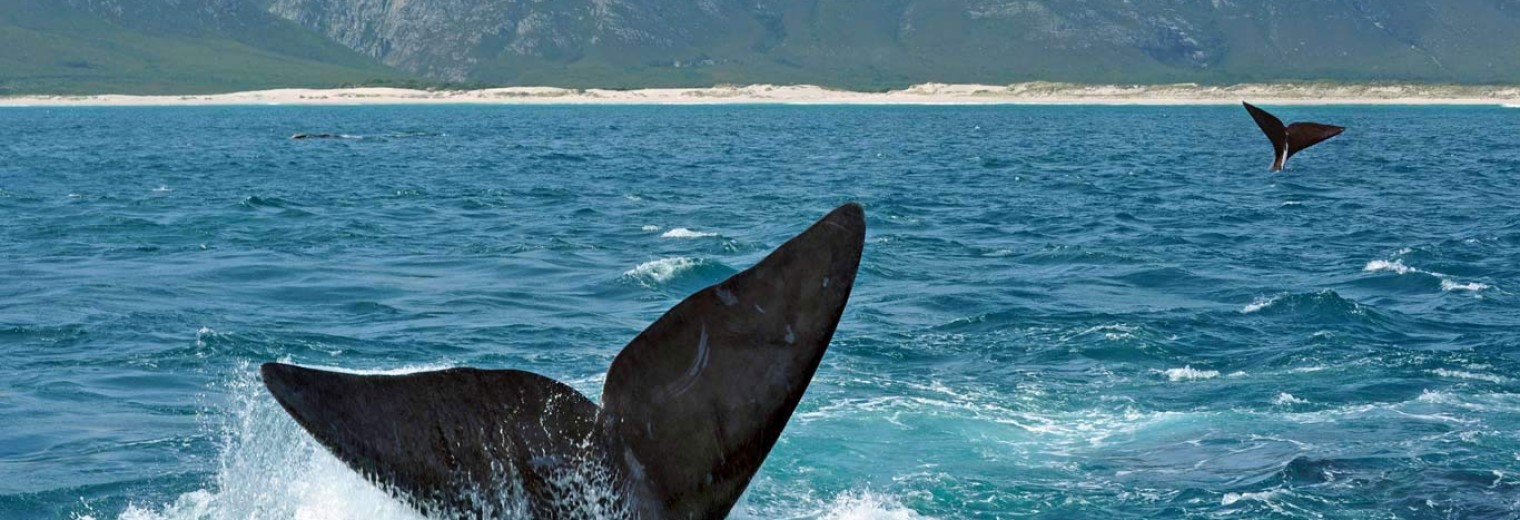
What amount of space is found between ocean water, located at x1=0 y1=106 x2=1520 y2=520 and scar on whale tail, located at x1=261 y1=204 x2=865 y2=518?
931 mm

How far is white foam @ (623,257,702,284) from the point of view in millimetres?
24141

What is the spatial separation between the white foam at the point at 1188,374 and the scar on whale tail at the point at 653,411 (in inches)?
425

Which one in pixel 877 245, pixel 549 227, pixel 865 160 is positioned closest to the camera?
pixel 877 245

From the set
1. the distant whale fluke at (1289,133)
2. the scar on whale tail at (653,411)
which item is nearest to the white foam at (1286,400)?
the scar on whale tail at (653,411)

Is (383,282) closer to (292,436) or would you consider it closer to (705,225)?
(705,225)

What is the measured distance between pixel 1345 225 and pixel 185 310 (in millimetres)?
23312

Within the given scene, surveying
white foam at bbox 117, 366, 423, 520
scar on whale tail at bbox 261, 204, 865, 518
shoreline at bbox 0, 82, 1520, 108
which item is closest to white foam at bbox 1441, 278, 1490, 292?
white foam at bbox 117, 366, 423, 520

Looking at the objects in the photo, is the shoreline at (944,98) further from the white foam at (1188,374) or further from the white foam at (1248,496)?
the white foam at (1248,496)

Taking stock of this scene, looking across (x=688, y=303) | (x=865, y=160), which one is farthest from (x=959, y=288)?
(x=865, y=160)

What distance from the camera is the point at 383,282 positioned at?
942 inches

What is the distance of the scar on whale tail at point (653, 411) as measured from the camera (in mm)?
6562

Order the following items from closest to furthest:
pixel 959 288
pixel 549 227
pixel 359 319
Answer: pixel 359 319, pixel 959 288, pixel 549 227

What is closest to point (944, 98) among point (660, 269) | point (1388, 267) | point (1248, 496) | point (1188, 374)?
point (1388, 267)

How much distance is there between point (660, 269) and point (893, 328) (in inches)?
220
